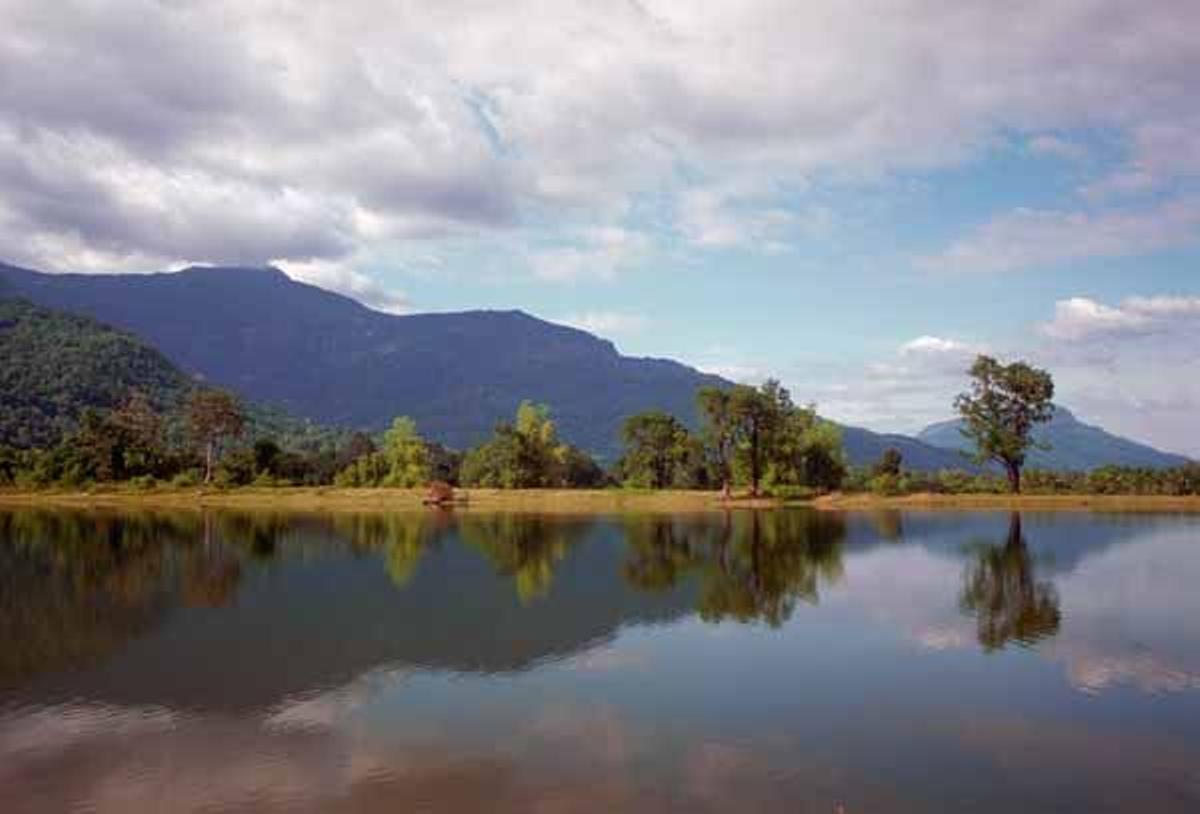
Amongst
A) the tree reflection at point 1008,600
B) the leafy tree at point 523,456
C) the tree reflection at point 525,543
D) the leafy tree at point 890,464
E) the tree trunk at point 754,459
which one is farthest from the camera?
the leafy tree at point 523,456

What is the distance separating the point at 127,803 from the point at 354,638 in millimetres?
16023

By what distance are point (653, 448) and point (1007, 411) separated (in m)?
49.6

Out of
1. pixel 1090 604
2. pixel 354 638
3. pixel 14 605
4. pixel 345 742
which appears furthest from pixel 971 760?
pixel 14 605

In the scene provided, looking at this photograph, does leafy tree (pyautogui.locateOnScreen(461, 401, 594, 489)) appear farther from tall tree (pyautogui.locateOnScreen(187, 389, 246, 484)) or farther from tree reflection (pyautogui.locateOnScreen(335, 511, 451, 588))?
tall tree (pyautogui.locateOnScreen(187, 389, 246, 484))

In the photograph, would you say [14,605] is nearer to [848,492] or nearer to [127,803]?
[127,803]

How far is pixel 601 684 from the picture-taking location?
27.2 m

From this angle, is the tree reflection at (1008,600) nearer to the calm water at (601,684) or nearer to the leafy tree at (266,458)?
the calm water at (601,684)

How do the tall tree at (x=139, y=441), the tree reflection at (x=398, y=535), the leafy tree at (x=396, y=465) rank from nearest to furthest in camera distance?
1. the tree reflection at (x=398, y=535)
2. the leafy tree at (x=396, y=465)
3. the tall tree at (x=139, y=441)

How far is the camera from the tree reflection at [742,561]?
139ft

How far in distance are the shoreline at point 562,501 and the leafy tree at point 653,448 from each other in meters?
16.3

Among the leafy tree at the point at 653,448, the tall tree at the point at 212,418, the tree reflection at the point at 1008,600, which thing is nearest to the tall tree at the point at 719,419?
the leafy tree at the point at 653,448

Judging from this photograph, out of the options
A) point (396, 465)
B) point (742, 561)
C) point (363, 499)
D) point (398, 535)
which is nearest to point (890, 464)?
point (363, 499)

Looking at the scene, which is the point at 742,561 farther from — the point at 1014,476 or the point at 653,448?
the point at 653,448

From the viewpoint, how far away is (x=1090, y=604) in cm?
4106
